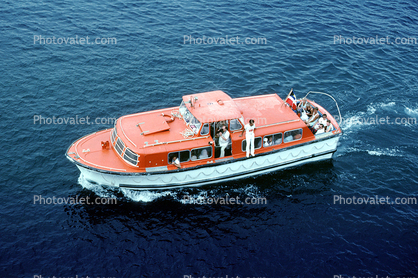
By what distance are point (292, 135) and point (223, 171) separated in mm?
6499

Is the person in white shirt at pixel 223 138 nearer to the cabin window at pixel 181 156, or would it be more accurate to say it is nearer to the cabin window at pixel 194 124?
the cabin window at pixel 194 124

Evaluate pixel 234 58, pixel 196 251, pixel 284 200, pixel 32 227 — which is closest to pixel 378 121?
pixel 284 200

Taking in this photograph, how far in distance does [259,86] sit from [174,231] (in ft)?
67.6

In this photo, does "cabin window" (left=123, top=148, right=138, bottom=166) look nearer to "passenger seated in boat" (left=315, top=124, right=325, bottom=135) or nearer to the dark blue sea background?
the dark blue sea background

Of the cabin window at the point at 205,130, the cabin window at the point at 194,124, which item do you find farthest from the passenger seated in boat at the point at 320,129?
the cabin window at the point at 194,124

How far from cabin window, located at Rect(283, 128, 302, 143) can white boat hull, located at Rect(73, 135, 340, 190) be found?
0.78 meters

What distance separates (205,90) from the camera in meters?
40.6

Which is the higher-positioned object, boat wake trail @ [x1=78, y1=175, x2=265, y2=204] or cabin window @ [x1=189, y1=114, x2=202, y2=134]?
cabin window @ [x1=189, y1=114, x2=202, y2=134]

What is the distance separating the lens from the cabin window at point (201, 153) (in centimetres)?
2823

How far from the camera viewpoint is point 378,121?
1459 inches

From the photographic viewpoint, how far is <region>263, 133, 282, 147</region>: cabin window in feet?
97.9

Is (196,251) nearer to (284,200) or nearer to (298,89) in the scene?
(284,200)

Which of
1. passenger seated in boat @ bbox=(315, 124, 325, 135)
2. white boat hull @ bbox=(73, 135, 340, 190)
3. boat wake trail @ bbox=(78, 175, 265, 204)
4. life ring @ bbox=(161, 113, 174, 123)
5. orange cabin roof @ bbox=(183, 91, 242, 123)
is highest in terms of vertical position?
orange cabin roof @ bbox=(183, 91, 242, 123)

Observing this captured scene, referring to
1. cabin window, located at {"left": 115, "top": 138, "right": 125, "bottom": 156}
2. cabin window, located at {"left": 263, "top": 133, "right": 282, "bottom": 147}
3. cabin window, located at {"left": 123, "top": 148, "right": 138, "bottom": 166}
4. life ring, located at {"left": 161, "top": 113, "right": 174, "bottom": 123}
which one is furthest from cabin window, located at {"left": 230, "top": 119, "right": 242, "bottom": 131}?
cabin window, located at {"left": 115, "top": 138, "right": 125, "bottom": 156}
